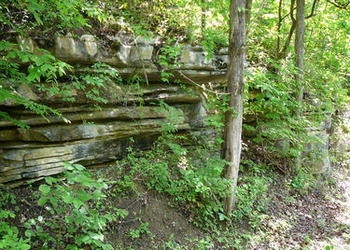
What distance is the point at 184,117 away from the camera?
693 centimetres

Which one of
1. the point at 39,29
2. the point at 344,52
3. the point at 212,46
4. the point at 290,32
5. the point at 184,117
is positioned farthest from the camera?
the point at 344,52

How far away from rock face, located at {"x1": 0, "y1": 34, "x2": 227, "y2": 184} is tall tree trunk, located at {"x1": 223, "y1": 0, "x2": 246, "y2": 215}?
847 millimetres

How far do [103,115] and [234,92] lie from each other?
231 cm

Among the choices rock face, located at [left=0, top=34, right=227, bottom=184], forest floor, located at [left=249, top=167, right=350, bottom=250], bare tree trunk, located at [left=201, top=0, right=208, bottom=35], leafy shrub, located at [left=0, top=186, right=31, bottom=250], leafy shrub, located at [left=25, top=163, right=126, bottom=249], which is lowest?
forest floor, located at [left=249, top=167, right=350, bottom=250]

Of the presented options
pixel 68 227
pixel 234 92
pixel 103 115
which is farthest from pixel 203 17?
pixel 68 227

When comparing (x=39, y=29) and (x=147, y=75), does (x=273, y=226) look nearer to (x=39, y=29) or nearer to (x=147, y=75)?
(x=147, y=75)

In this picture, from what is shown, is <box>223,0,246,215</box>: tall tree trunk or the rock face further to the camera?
<box>223,0,246,215</box>: tall tree trunk

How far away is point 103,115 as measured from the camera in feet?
18.6

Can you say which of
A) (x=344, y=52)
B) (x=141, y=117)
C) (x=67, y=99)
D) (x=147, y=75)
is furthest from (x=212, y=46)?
(x=344, y=52)

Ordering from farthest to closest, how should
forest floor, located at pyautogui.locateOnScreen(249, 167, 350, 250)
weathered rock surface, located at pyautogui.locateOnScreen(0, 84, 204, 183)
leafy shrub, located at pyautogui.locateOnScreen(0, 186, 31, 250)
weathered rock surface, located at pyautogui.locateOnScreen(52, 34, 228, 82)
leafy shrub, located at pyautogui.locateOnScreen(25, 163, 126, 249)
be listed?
forest floor, located at pyautogui.locateOnScreen(249, 167, 350, 250) < weathered rock surface, located at pyautogui.locateOnScreen(52, 34, 228, 82) < weathered rock surface, located at pyautogui.locateOnScreen(0, 84, 204, 183) < leafy shrub, located at pyautogui.locateOnScreen(25, 163, 126, 249) < leafy shrub, located at pyautogui.locateOnScreen(0, 186, 31, 250)

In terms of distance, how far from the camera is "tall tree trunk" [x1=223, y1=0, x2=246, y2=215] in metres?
5.72

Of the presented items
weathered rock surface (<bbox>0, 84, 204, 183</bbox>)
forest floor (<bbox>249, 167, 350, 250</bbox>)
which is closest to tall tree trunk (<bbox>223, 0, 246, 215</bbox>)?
forest floor (<bbox>249, 167, 350, 250</bbox>)

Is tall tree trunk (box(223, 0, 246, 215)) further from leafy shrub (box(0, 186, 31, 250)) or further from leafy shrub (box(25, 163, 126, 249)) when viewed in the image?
leafy shrub (box(0, 186, 31, 250))

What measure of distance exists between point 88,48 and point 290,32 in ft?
18.6
